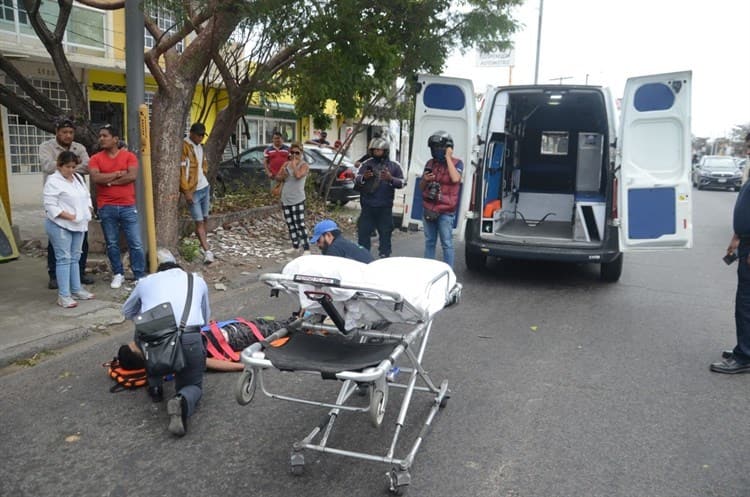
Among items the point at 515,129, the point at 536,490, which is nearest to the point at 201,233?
the point at 515,129

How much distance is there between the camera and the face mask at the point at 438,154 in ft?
23.7

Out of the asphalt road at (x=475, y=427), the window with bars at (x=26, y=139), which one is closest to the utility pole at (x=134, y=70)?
the asphalt road at (x=475, y=427)

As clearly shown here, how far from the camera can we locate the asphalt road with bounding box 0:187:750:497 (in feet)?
10.8

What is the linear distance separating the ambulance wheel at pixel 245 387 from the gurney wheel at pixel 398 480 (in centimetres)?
82

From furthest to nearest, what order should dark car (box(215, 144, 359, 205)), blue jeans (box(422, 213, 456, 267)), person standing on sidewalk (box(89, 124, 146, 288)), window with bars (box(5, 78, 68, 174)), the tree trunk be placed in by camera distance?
dark car (box(215, 144, 359, 205)), window with bars (box(5, 78, 68, 174)), the tree trunk, blue jeans (box(422, 213, 456, 267)), person standing on sidewalk (box(89, 124, 146, 288))

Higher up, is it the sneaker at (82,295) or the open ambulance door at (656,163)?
the open ambulance door at (656,163)

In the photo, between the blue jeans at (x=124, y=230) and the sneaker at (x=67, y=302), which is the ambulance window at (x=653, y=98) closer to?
the blue jeans at (x=124, y=230)

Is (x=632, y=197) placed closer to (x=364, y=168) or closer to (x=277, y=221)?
(x=364, y=168)

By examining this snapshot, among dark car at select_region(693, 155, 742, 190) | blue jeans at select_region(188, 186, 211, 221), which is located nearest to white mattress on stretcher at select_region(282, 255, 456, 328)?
blue jeans at select_region(188, 186, 211, 221)

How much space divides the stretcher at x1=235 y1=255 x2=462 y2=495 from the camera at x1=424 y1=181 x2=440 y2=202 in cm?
366

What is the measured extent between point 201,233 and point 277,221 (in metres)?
3.68

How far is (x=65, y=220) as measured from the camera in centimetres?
619

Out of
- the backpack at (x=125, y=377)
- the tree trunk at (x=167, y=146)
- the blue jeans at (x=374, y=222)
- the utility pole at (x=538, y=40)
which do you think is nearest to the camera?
the backpack at (x=125, y=377)

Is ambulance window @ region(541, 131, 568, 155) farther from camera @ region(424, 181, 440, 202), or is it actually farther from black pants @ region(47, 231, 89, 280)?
black pants @ region(47, 231, 89, 280)
